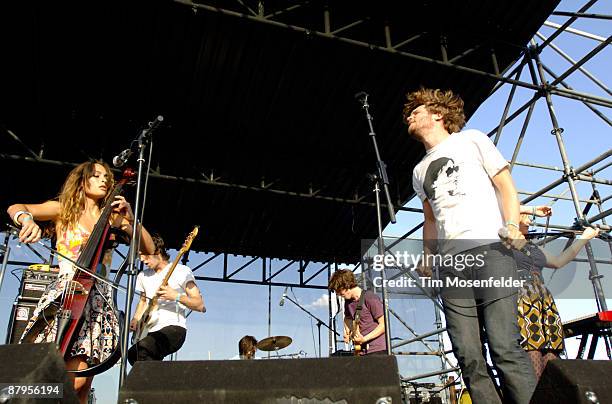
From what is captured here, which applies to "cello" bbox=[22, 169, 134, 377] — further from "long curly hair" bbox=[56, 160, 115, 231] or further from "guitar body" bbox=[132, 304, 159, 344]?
"guitar body" bbox=[132, 304, 159, 344]

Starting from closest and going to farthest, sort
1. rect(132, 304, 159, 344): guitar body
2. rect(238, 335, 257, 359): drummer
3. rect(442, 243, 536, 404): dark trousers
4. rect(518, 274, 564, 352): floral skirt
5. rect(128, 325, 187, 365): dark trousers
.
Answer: rect(442, 243, 536, 404): dark trousers → rect(518, 274, 564, 352): floral skirt → rect(128, 325, 187, 365): dark trousers → rect(132, 304, 159, 344): guitar body → rect(238, 335, 257, 359): drummer

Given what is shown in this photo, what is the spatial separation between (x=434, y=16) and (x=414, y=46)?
52cm

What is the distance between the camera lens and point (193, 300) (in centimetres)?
443

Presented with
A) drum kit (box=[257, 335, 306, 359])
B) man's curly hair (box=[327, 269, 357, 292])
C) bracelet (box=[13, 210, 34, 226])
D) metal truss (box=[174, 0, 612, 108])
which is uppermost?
metal truss (box=[174, 0, 612, 108])

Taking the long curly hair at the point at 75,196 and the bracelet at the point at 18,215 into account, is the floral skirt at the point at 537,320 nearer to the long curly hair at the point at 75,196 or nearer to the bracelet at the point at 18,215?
the long curly hair at the point at 75,196

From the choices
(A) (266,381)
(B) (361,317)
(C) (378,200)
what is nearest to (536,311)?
(C) (378,200)

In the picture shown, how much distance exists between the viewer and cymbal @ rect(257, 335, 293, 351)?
8.79 m

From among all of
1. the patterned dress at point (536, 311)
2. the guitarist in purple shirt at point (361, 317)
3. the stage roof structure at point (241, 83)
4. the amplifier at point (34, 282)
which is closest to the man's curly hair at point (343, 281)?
the guitarist in purple shirt at point (361, 317)

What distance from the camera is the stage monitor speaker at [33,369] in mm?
1521

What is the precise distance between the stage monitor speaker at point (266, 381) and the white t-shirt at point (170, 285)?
104 inches

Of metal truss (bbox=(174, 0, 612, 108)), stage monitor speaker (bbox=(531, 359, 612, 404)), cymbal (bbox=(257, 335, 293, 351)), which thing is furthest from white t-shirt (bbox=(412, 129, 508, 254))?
cymbal (bbox=(257, 335, 293, 351))

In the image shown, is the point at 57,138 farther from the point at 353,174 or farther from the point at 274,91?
the point at 353,174

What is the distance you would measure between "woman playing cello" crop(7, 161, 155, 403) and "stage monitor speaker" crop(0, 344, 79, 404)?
653 millimetres

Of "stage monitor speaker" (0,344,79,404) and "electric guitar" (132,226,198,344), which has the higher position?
"electric guitar" (132,226,198,344)
